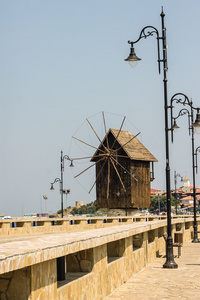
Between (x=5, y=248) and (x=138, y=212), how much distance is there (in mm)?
62984

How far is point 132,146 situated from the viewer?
72938mm

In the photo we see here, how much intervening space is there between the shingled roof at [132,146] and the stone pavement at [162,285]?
53.0m

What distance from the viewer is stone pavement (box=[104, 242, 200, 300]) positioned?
35.0 feet

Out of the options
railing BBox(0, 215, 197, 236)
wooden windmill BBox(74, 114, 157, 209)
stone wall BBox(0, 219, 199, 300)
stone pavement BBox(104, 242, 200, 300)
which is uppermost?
wooden windmill BBox(74, 114, 157, 209)

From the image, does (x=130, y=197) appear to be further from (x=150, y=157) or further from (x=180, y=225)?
(x=180, y=225)

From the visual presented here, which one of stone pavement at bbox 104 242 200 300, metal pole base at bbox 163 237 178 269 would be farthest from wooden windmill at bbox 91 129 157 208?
stone pavement at bbox 104 242 200 300

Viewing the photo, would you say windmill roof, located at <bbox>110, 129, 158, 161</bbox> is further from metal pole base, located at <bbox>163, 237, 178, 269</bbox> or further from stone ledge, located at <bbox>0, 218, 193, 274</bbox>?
stone ledge, located at <bbox>0, 218, 193, 274</bbox>

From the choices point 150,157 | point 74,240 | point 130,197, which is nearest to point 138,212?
point 130,197

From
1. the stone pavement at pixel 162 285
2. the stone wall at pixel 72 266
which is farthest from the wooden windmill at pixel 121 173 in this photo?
the stone wall at pixel 72 266

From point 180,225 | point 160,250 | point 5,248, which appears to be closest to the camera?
point 5,248

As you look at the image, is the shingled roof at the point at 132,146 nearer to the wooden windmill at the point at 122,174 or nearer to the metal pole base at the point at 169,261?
the wooden windmill at the point at 122,174

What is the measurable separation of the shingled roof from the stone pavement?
53.0 meters

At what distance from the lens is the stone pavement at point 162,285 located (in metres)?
10.7

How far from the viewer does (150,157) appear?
72.3 meters
